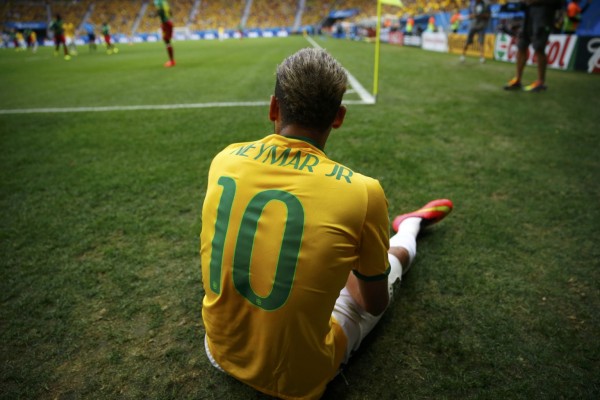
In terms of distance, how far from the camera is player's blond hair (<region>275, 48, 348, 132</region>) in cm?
118

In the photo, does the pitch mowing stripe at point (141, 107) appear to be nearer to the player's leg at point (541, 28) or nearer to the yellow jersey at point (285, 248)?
the player's leg at point (541, 28)

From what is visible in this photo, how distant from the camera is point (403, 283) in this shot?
2.21 metres

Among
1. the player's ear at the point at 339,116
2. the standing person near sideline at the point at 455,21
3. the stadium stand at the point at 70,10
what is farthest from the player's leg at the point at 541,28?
the stadium stand at the point at 70,10

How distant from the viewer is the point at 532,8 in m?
6.81

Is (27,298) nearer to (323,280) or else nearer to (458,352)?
(323,280)

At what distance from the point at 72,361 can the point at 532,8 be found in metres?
8.92

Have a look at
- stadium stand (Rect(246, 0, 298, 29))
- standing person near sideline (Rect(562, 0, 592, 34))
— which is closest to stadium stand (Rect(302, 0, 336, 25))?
stadium stand (Rect(246, 0, 298, 29))

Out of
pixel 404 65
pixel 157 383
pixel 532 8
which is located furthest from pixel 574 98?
pixel 157 383

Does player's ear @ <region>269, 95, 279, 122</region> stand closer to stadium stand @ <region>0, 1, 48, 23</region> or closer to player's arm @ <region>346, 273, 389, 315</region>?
player's arm @ <region>346, 273, 389, 315</region>

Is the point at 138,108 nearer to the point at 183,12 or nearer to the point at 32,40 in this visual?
the point at 32,40

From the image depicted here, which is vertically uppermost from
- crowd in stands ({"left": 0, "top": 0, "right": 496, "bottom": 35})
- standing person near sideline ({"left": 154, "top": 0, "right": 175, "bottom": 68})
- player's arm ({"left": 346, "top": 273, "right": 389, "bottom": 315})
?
crowd in stands ({"left": 0, "top": 0, "right": 496, "bottom": 35})

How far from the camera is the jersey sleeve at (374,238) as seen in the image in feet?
3.81

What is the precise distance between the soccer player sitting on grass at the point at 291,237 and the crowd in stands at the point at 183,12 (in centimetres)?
5404

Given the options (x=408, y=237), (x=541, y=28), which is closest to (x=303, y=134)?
(x=408, y=237)
